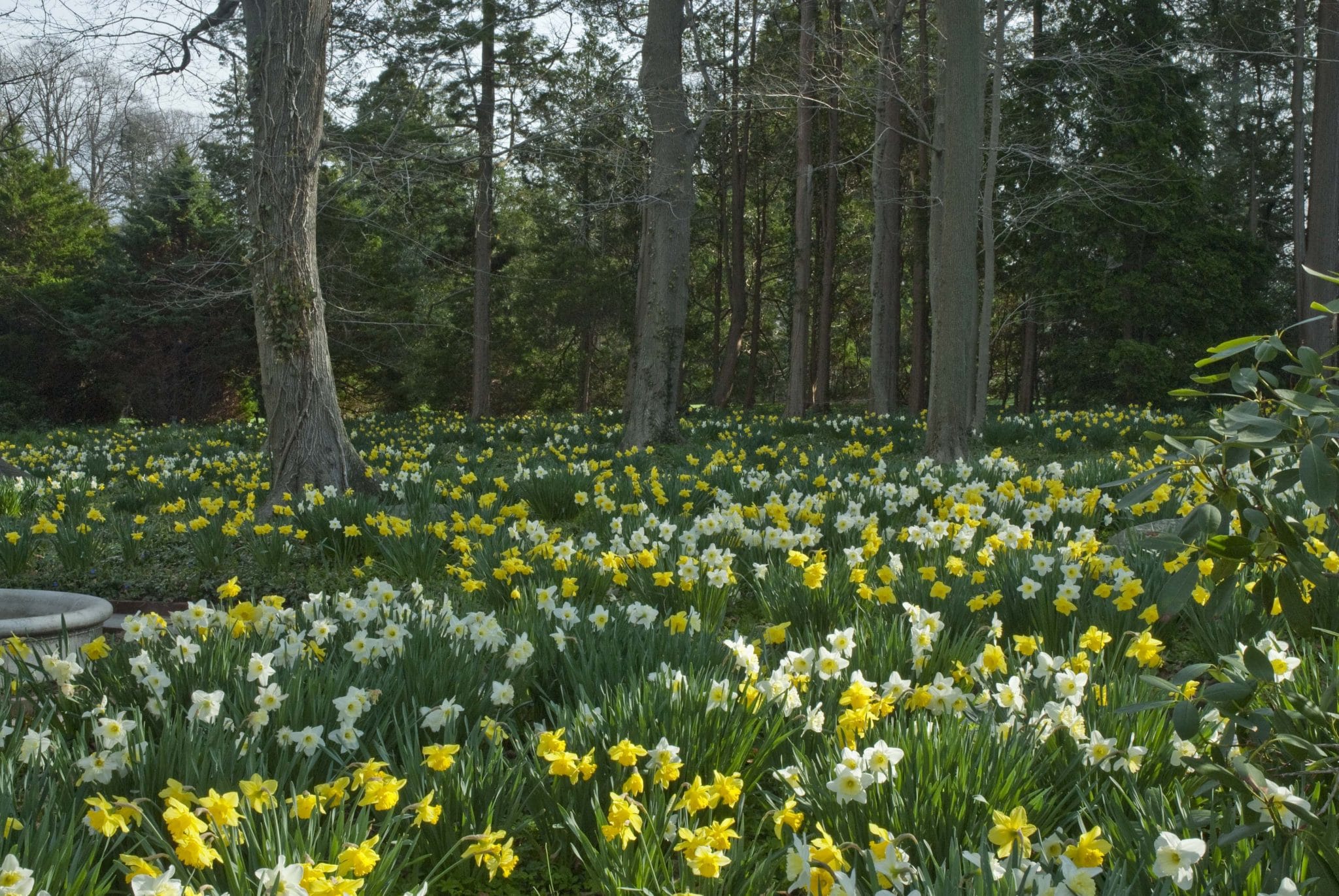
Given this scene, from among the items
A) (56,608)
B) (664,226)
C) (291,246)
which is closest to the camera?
(56,608)

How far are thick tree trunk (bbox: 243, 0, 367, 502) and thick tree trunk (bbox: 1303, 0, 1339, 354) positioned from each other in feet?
44.2

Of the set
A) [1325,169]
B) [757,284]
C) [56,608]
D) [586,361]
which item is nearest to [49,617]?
[56,608]

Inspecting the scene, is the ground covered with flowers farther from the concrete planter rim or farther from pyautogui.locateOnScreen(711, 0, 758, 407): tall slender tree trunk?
pyautogui.locateOnScreen(711, 0, 758, 407): tall slender tree trunk

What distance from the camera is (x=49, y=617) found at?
143 inches

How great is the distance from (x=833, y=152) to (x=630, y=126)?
7.21 m

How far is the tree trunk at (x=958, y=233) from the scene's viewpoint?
8.42m

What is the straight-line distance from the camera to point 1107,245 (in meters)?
19.7

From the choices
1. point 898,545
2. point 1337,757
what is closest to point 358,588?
point 898,545

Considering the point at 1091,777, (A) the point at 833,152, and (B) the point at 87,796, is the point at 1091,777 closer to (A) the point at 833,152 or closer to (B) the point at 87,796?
(B) the point at 87,796

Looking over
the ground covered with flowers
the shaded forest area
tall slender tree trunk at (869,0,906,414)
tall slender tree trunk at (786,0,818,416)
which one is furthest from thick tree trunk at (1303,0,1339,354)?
the ground covered with flowers

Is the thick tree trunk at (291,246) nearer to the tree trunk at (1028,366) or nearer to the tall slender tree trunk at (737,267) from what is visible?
the tall slender tree trunk at (737,267)

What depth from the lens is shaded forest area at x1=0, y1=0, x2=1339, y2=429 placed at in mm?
13953

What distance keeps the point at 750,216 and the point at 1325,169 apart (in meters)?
17.0

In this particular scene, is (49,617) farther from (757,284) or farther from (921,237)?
(757,284)
